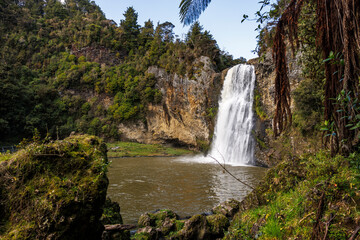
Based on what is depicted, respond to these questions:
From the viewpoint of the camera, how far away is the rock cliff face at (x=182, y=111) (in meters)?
23.3

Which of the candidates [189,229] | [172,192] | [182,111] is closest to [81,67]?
[182,111]

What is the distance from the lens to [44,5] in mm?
53469

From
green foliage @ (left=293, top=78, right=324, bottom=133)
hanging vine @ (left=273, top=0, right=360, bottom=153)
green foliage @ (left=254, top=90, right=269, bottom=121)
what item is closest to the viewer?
hanging vine @ (left=273, top=0, right=360, bottom=153)

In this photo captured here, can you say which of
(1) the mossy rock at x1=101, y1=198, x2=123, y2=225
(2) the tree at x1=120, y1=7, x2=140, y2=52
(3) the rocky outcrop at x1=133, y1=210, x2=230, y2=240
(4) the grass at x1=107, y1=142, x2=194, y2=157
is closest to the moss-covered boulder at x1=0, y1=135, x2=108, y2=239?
(1) the mossy rock at x1=101, y1=198, x2=123, y2=225

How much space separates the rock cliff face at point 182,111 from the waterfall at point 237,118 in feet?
5.66

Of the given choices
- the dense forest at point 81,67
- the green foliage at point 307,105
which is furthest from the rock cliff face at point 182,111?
the green foliage at point 307,105

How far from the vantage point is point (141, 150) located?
2691cm

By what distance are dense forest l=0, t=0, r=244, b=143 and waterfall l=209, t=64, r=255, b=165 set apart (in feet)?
17.5

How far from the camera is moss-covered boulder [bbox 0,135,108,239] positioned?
2.67m

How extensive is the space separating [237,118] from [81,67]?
27.1m

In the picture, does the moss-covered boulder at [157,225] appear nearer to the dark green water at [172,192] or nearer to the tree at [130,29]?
the dark green water at [172,192]

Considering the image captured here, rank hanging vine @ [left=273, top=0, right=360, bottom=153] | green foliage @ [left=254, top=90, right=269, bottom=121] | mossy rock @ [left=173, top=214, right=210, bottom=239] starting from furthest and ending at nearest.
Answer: green foliage @ [left=254, top=90, right=269, bottom=121] < mossy rock @ [left=173, top=214, right=210, bottom=239] < hanging vine @ [left=273, top=0, right=360, bottom=153]

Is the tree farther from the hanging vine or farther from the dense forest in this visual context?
the hanging vine

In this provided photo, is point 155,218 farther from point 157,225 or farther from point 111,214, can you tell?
point 111,214
